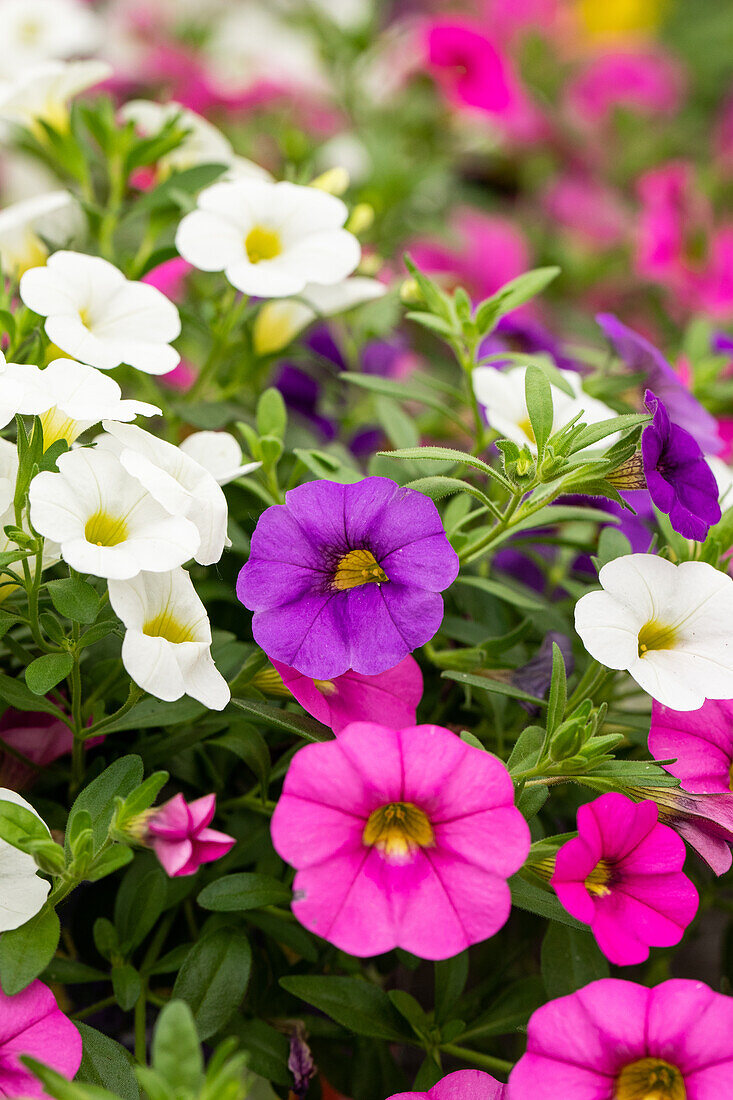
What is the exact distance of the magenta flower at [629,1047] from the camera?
1.39 feet

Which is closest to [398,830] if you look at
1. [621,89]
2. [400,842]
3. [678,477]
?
[400,842]

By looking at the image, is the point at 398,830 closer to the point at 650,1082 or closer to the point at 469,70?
the point at 650,1082

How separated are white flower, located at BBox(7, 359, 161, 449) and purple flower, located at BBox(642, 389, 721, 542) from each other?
9.8 inches

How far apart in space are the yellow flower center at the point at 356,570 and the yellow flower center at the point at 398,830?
115 mm

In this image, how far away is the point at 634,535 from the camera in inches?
25.6

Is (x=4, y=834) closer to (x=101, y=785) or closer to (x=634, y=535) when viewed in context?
(x=101, y=785)

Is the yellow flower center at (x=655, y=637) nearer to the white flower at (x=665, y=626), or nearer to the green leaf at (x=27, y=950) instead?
the white flower at (x=665, y=626)

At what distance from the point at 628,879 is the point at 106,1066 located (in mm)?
270

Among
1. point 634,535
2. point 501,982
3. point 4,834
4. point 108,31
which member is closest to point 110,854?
point 4,834

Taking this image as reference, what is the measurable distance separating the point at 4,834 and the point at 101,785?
62 mm

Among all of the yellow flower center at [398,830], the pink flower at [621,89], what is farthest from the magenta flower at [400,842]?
the pink flower at [621,89]

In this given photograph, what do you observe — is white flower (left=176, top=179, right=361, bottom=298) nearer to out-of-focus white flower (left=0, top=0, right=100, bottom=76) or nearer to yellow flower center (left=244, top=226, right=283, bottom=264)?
yellow flower center (left=244, top=226, right=283, bottom=264)

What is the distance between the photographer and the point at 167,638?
1.55 feet

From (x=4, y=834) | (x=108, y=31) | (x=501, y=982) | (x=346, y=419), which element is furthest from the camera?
(x=108, y=31)
